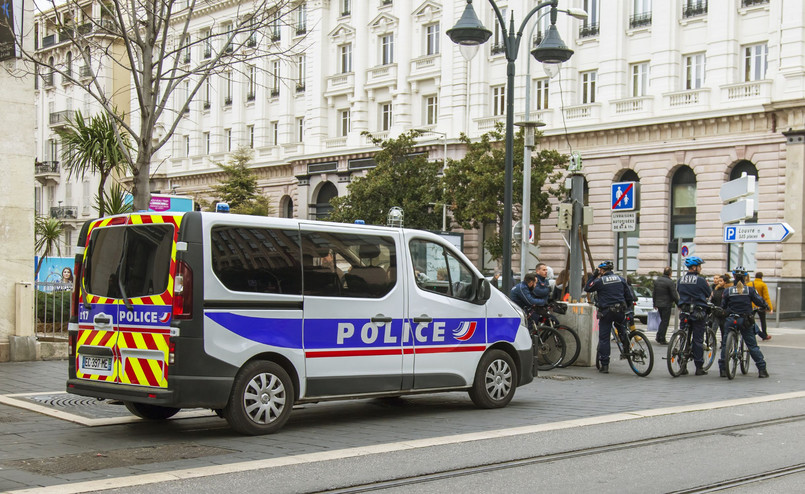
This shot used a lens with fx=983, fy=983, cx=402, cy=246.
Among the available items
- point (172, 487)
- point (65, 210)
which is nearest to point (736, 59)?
point (172, 487)

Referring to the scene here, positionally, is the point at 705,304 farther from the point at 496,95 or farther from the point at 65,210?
the point at 65,210

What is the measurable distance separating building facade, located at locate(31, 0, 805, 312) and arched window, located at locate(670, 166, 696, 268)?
6cm

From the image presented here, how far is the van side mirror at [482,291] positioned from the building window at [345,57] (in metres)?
43.7

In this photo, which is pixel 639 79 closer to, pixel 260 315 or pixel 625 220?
pixel 625 220

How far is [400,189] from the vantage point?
4547 cm

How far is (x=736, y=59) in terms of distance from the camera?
37.4 metres

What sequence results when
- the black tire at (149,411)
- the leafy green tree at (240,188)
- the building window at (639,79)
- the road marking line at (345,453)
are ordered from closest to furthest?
the road marking line at (345,453), the black tire at (149,411), the building window at (639,79), the leafy green tree at (240,188)

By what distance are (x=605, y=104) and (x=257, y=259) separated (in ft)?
113

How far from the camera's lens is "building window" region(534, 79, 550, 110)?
43.9 m

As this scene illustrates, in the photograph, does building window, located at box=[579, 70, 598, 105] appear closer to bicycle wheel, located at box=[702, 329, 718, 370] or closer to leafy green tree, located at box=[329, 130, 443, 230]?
leafy green tree, located at box=[329, 130, 443, 230]

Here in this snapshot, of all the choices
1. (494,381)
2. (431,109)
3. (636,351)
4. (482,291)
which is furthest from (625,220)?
(431,109)

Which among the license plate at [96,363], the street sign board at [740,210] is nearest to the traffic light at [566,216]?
the street sign board at [740,210]

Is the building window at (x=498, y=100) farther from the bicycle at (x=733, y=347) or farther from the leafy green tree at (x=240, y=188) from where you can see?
the bicycle at (x=733, y=347)

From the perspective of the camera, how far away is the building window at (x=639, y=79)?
133 feet
